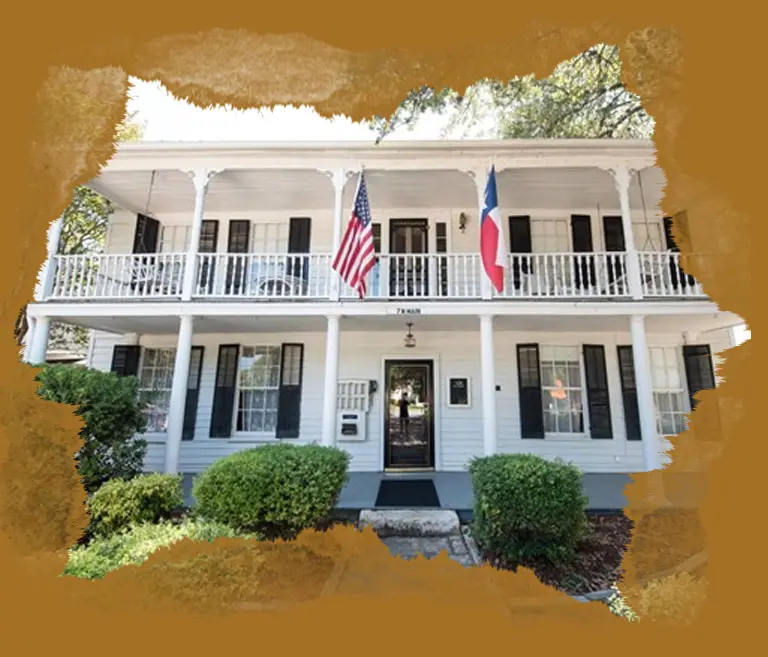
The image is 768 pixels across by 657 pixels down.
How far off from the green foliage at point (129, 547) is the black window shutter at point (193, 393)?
14.8ft

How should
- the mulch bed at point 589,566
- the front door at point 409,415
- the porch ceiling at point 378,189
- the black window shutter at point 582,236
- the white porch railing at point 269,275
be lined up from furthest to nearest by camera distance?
the black window shutter at point 582,236, the front door at point 409,415, the white porch railing at point 269,275, the porch ceiling at point 378,189, the mulch bed at point 589,566

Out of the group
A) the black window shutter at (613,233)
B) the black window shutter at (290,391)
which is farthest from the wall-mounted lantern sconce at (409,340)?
the black window shutter at (613,233)

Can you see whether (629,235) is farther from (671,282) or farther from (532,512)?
(532,512)

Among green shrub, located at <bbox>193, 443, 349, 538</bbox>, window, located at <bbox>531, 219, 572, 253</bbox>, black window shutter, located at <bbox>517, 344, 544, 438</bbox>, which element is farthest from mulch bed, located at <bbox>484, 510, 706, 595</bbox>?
window, located at <bbox>531, 219, 572, 253</bbox>

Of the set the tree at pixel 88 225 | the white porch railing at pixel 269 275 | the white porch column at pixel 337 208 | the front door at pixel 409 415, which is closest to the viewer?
the white porch column at pixel 337 208

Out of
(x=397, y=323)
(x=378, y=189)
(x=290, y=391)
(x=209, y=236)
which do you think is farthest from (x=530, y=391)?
(x=209, y=236)

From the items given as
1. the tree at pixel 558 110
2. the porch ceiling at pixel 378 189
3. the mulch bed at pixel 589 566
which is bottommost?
the mulch bed at pixel 589 566

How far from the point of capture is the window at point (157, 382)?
28.8 ft

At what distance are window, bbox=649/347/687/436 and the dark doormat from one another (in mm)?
5216

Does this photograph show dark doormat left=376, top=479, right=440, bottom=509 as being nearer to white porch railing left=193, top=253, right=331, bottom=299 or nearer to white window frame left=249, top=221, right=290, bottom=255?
white porch railing left=193, top=253, right=331, bottom=299

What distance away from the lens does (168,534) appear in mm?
3719

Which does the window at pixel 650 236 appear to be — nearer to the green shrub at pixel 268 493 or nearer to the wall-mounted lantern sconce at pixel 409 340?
the wall-mounted lantern sconce at pixel 409 340

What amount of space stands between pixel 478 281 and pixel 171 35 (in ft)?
24.5

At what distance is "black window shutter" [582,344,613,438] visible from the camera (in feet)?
27.4
